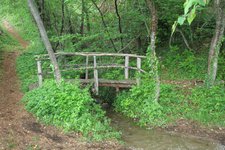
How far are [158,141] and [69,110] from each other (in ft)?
8.90

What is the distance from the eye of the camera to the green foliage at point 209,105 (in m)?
9.31

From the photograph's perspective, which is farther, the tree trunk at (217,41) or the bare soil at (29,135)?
the tree trunk at (217,41)

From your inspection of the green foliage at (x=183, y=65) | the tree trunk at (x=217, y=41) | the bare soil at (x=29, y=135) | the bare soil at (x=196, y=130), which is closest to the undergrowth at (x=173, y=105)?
the bare soil at (x=196, y=130)

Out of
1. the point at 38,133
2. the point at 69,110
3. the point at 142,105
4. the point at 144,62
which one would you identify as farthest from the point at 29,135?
the point at 144,62

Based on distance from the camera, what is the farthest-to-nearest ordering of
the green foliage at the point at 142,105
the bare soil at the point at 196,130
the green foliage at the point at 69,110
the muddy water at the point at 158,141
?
the green foliage at the point at 142,105 < the bare soil at the point at 196,130 < the green foliage at the point at 69,110 < the muddy water at the point at 158,141

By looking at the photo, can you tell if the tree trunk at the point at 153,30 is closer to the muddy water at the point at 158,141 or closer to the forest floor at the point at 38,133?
the forest floor at the point at 38,133

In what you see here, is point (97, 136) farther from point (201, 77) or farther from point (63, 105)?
point (201, 77)

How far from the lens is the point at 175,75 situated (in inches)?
A: 502

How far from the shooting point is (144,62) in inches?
533

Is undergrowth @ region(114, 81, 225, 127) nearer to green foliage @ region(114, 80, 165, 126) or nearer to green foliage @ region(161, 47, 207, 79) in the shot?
green foliage @ region(114, 80, 165, 126)

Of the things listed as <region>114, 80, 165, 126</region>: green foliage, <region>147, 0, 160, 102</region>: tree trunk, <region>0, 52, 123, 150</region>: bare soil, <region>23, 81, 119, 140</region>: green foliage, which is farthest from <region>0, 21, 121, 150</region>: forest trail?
<region>147, 0, 160, 102</region>: tree trunk

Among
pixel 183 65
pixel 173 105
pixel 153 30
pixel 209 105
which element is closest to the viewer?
pixel 153 30

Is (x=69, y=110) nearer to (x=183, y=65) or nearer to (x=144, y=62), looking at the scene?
(x=144, y=62)

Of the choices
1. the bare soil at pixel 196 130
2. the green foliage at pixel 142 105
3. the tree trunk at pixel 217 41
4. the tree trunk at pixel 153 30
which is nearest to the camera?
the bare soil at pixel 196 130
